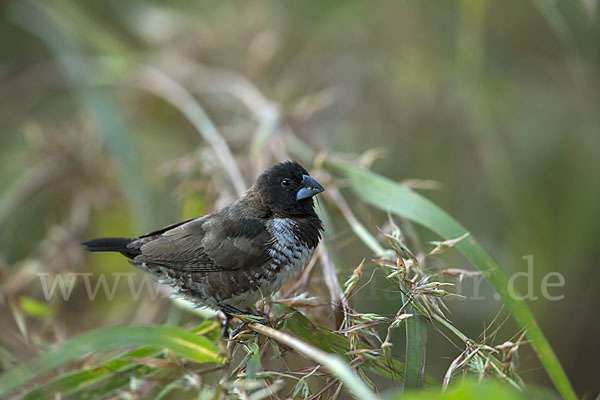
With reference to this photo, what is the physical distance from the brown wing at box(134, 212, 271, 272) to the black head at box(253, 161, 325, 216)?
0.38 ft

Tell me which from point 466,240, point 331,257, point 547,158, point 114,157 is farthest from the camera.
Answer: point 547,158

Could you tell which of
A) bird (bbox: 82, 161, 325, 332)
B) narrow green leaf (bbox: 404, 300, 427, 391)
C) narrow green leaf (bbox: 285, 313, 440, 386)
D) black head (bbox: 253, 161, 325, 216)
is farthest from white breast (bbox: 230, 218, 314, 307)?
narrow green leaf (bbox: 404, 300, 427, 391)

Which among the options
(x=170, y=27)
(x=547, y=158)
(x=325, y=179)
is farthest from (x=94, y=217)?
(x=547, y=158)

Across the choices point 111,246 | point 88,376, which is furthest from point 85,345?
point 111,246

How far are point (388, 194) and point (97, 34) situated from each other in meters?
3.07

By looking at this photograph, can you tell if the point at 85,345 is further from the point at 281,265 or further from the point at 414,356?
the point at 414,356

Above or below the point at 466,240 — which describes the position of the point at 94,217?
above

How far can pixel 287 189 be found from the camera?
2.29 m

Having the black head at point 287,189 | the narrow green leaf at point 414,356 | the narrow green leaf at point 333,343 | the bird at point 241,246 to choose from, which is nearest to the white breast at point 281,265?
the bird at point 241,246

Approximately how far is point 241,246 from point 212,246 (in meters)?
0.12

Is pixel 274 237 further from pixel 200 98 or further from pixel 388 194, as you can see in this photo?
pixel 200 98

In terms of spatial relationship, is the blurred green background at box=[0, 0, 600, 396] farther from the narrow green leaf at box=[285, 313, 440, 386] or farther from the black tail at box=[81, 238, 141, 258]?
the narrow green leaf at box=[285, 313, 440, 386]

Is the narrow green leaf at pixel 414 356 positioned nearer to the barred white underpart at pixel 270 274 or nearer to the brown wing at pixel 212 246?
the barred white underpart at pixel 270 274

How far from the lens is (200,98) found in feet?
14.6
